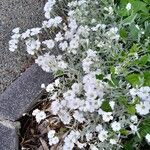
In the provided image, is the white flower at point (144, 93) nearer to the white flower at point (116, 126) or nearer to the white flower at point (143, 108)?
the white flower at point (143, 108)

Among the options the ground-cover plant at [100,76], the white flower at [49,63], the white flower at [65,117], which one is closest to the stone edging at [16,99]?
the ground-cover plant at [100,76]

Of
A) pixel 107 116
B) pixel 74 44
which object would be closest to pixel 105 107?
pixel 107 116

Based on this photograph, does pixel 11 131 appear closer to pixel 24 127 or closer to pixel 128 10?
pixel 24 127

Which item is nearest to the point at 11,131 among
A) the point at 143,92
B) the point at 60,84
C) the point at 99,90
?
the point at 60,84

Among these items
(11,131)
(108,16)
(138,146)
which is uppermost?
(108,16)

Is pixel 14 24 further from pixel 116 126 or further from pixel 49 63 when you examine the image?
pixel 116 126

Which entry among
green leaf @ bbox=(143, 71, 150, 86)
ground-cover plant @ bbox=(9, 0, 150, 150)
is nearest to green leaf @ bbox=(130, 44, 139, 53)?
ground-cover plant @ bbox=(9, 0, 150, 150)

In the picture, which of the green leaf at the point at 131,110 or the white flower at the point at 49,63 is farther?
the white flower at the point at 49,63
